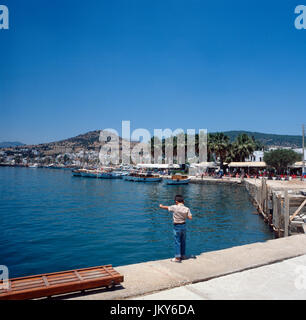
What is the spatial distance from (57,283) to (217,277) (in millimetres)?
3435

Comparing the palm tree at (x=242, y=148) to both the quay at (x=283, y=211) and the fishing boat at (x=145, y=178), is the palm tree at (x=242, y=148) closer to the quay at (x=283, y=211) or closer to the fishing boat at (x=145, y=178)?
the fishing boat at (x=145, y=178)

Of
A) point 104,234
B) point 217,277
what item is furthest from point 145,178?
point 217,277

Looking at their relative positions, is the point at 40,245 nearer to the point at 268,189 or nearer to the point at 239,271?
the point at 239,271

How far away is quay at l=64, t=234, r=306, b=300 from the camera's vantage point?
5797 mm

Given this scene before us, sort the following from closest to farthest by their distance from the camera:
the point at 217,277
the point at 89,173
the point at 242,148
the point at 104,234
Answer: the point at 217,277, the point at 104,234, the point at 242,148, the point at 89,173

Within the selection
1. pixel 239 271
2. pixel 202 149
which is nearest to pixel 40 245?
pixel 239 271

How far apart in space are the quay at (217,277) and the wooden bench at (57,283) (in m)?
0.19

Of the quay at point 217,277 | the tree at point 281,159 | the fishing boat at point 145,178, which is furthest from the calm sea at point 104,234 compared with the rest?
the tree at point 281,159

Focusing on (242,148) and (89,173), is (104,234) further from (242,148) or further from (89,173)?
(89,173)

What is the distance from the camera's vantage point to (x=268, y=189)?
24031mm

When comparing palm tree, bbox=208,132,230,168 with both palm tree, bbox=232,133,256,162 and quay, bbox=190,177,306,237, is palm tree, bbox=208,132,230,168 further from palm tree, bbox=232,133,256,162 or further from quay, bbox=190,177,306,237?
quay, bbox=190,177,306,237

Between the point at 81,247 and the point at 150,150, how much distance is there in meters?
84.0

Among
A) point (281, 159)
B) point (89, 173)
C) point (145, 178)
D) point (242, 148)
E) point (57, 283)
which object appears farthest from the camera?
point (89, 173)

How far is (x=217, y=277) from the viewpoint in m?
6.81
